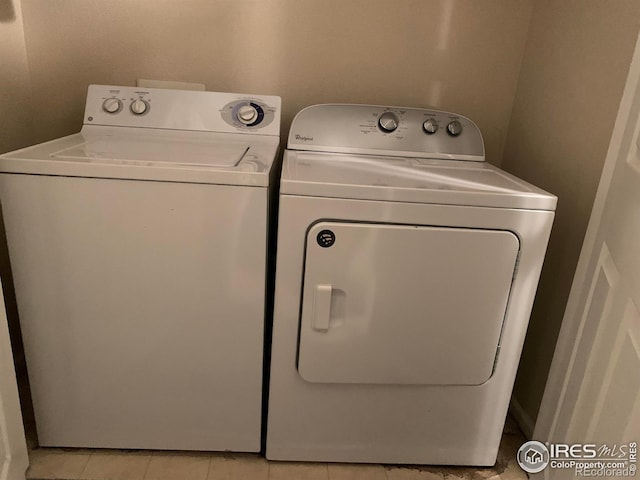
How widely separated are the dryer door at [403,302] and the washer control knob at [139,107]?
2.45ft

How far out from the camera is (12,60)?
5.06ft

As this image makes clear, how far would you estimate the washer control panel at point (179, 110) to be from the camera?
1.51m

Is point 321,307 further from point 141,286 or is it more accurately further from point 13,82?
point 13,82

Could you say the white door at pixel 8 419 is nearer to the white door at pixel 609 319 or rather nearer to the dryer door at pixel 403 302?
the dryer door at pixel 403 302

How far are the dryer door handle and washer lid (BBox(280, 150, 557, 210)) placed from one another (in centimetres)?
23

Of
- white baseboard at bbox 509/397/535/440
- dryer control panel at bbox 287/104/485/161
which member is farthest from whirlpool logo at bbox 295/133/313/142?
white baseboard at bbox 509/397/535/440

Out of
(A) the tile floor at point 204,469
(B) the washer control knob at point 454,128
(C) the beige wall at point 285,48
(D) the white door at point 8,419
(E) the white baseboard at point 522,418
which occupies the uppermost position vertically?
(C) the beige wall at point 285,48

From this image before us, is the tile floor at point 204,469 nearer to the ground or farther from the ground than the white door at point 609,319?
nearer to the ground

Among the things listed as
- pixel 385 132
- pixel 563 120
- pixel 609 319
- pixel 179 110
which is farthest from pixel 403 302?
pixel 179 110

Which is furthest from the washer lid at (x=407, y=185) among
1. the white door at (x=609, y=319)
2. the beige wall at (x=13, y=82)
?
the beige wall at (x=13, y=82)

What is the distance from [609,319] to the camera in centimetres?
107

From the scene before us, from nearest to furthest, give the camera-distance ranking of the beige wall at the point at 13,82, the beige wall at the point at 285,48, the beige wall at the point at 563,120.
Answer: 1. the beige wall at the point at 563,120
2. the beige wall at the point at 13,82
3. the beige wall at the point at 285,48

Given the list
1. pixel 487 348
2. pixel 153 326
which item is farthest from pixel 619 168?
pixel 153 326

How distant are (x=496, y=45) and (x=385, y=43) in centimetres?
39
